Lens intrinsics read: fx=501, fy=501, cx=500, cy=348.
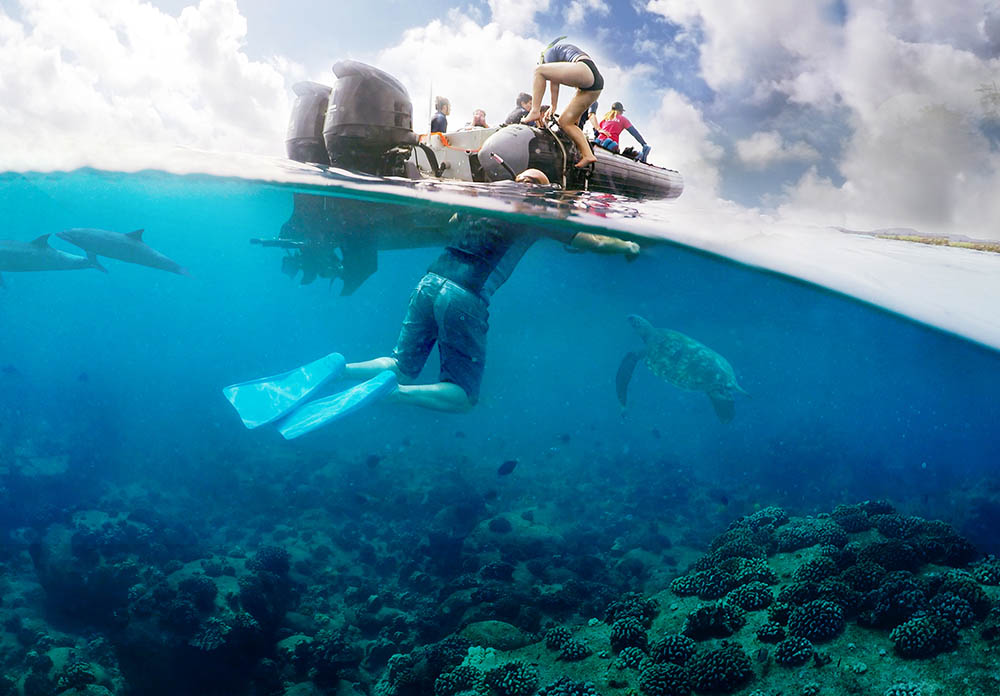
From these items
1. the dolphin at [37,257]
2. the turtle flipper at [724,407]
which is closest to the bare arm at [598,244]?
the turtle flipper at [724,407]

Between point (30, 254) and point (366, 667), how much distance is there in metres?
14.0

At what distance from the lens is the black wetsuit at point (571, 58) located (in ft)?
17.9

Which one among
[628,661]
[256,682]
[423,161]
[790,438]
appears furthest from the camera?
[790,438]

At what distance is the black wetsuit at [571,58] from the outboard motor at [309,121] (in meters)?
3.02

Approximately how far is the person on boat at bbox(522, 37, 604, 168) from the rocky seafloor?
6526 mm

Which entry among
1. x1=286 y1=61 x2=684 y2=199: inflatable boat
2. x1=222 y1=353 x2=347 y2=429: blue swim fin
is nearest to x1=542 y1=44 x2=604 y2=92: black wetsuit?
x1=286 y1=61 x2=684 y2=199: inflatable boat

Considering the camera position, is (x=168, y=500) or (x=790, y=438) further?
(x=790, y=438)

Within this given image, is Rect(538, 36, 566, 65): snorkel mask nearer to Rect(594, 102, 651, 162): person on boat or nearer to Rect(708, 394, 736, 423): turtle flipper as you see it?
Rect(594, 102, 651, 162): person on boat

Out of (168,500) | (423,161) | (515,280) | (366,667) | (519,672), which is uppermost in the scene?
(423,161)

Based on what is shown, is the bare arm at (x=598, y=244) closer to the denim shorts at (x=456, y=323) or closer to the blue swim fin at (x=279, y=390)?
the denim shorts at (x=456, y=323)

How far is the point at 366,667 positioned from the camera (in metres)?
8.62

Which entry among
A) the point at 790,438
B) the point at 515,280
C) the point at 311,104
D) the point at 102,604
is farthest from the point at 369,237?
the point at 515,280

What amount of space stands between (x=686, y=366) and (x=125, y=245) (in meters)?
15.2

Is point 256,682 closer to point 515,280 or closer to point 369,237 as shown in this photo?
point 369,237
